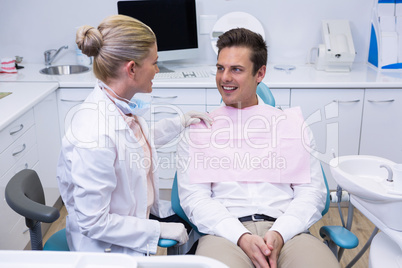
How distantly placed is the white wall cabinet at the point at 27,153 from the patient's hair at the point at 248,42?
1.18m

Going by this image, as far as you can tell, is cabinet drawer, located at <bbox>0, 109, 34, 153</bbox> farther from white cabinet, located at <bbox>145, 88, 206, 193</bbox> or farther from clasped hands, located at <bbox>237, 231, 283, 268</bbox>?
clasped hands, located at <bbox>237, 231, 283, 268</bbox>

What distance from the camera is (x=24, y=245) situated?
2459mm

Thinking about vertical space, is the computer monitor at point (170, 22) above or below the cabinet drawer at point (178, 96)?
above

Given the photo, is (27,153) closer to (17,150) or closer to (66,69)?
(17,150)

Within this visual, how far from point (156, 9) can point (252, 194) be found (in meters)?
1.70

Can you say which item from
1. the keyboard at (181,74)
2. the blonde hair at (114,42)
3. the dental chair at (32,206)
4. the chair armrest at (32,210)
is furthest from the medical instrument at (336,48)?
the chair armrest at (32,210)

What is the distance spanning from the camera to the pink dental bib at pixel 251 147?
1.79 meters

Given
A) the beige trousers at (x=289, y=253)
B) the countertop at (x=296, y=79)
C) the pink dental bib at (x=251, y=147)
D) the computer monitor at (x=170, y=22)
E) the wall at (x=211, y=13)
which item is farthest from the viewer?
the wall at (x=211, y=13)

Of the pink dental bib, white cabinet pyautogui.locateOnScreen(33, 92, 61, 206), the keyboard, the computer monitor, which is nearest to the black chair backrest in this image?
the pink dental bib

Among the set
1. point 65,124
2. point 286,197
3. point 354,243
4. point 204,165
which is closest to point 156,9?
point 65,124

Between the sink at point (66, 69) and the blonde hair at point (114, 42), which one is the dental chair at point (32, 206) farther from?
the sink at point (66, 69)

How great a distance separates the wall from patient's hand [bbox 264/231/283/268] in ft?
6.72

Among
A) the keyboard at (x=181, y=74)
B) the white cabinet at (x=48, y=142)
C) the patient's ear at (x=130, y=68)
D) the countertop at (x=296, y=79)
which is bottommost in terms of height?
the white cabinet at (x=48, y=142)

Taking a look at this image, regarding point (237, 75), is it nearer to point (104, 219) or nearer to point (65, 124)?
point (104, 219)
